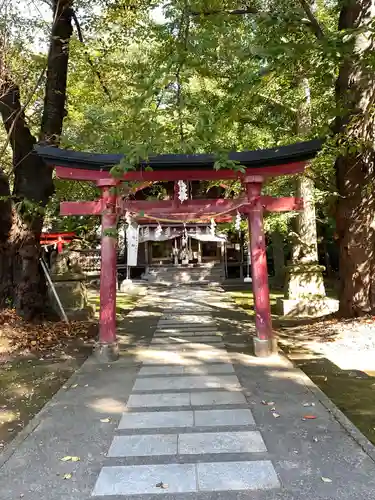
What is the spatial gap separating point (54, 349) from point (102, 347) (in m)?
1.68

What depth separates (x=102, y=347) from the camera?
7102 millimetres

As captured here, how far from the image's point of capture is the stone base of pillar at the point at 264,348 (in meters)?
6.95

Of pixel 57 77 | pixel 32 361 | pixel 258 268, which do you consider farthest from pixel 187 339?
pixel 57 77

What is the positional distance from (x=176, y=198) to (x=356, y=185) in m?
3.96

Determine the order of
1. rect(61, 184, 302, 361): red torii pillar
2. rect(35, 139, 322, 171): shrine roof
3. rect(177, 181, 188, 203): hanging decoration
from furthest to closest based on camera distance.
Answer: rect(177, 181, 188, 203): hanging decoration
rect(61, 184, 302, 361): red torii pillar
rect(35, 139, 322, 171): shrine roof

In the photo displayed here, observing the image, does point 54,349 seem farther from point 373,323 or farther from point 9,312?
point 373,323

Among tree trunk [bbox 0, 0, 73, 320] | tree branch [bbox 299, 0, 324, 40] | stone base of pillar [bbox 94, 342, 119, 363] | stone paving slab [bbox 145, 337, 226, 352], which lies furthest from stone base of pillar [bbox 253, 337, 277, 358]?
tree branch [bbox 299, 0, 324, 40]

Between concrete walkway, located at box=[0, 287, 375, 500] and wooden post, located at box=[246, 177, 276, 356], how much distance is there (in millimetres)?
481

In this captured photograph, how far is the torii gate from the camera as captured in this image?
684cm

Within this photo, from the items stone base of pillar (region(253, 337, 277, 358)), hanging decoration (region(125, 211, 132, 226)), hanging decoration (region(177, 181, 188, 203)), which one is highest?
hanging decoration (region(177, 181, 188, 203))

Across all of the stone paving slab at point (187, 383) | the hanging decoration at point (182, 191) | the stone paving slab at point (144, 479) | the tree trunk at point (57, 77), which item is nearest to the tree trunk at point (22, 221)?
the tree trunk at point (57, 77)

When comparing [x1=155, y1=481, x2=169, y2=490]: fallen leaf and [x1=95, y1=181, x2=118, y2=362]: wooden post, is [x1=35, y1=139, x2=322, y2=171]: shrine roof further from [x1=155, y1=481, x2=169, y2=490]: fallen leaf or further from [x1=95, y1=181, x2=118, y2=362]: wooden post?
[x1=155, y1=481, x2=169, y2=490]: fallen leaf

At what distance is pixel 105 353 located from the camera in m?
7.07

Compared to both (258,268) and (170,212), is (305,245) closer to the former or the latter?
(258,268)
